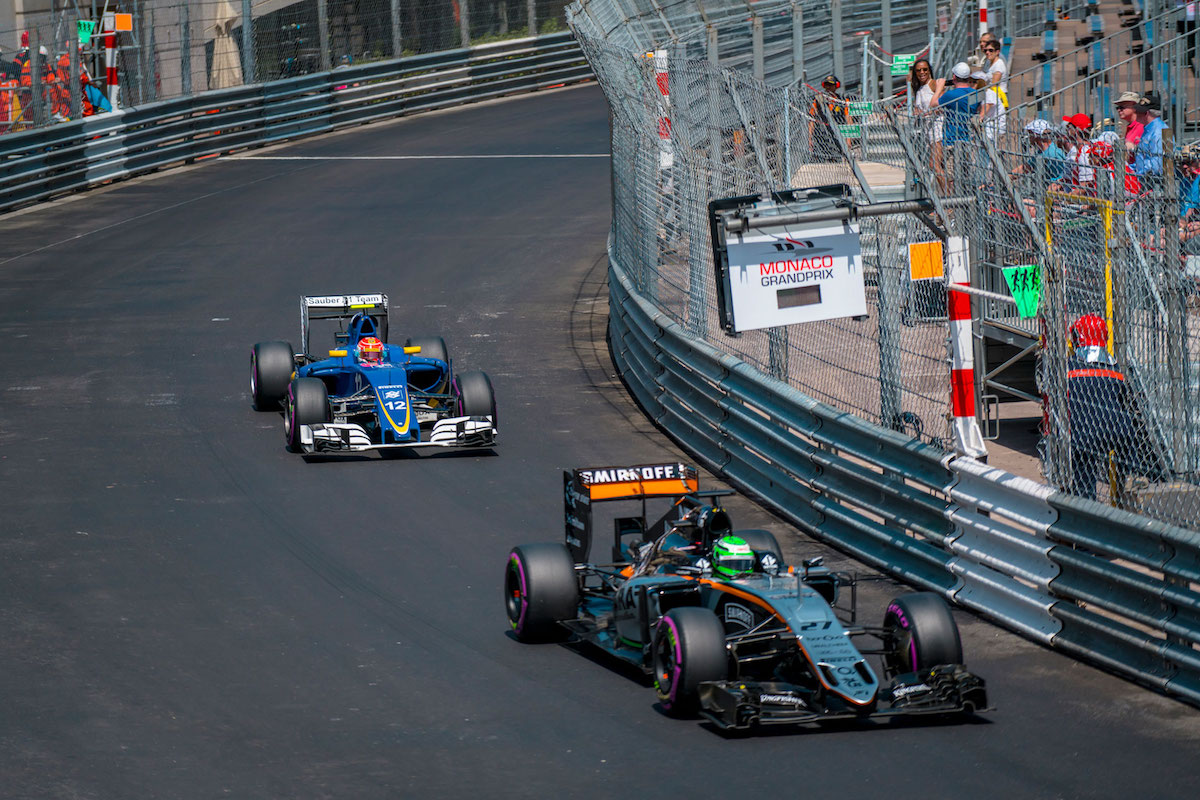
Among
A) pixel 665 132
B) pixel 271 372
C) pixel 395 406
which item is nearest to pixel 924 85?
pixel 665 132

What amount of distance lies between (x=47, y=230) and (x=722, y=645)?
1823 cm

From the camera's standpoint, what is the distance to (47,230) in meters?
23.7

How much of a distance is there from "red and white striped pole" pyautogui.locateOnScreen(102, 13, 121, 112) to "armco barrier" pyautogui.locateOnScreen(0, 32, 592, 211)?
1.39ft

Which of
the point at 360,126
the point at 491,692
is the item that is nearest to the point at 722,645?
the point at 491,692

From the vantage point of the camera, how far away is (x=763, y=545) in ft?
30.0

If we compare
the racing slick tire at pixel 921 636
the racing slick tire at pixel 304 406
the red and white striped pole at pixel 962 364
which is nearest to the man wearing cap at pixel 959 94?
the red and white striped pole at pixel 962 364

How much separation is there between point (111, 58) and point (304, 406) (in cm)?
1498

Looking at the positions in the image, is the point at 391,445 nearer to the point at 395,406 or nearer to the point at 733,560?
the point at 395,406

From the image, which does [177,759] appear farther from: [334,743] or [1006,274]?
[1006,274]

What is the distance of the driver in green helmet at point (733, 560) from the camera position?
846 centimetres

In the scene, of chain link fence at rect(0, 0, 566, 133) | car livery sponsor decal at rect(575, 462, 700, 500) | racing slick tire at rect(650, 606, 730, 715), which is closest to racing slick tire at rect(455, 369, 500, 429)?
car livery sponsor decal at rect(575, 462, 700, 500)

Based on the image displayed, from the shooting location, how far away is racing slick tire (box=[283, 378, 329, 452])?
1355 cm

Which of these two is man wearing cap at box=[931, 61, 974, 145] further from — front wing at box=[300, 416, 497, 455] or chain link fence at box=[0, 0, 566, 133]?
chain link fence at box=[0, 0, 566, 133]

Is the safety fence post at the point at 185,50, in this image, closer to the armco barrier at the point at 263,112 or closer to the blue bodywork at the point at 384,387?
the armco barrier at the point at 263,112
